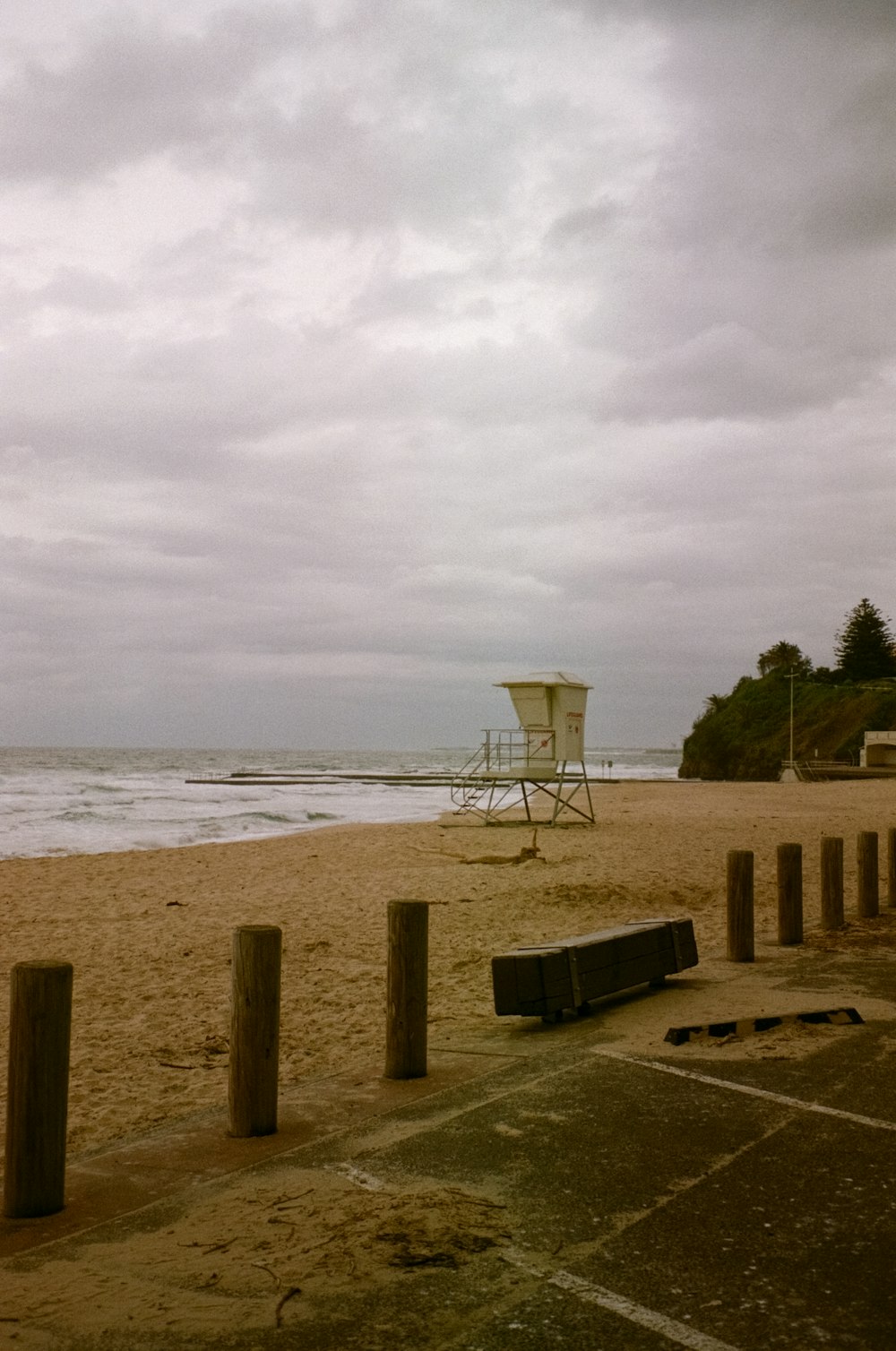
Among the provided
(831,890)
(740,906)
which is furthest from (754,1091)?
(831,890)

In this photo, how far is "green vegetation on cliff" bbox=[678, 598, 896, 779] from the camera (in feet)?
206

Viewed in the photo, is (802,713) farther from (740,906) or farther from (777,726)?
(740,906)

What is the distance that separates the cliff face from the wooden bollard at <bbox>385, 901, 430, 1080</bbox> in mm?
59570

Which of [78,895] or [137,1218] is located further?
[78,895]

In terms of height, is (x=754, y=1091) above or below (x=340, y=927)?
above

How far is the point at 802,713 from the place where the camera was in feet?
224

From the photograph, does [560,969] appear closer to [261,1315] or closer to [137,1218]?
[137,1218]

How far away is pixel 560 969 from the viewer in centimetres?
641

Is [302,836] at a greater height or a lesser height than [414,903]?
lesser

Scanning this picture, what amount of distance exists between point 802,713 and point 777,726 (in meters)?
1.97

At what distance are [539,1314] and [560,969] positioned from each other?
11.7 feet

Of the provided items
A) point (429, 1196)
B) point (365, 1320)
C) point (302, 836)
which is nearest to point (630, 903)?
point (429, 1196)

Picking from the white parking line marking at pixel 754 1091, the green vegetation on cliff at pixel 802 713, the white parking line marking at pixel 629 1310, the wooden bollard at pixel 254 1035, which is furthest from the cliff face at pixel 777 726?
the white parking line marking at pixel 629 1310

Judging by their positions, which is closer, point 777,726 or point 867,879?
point 867,879
